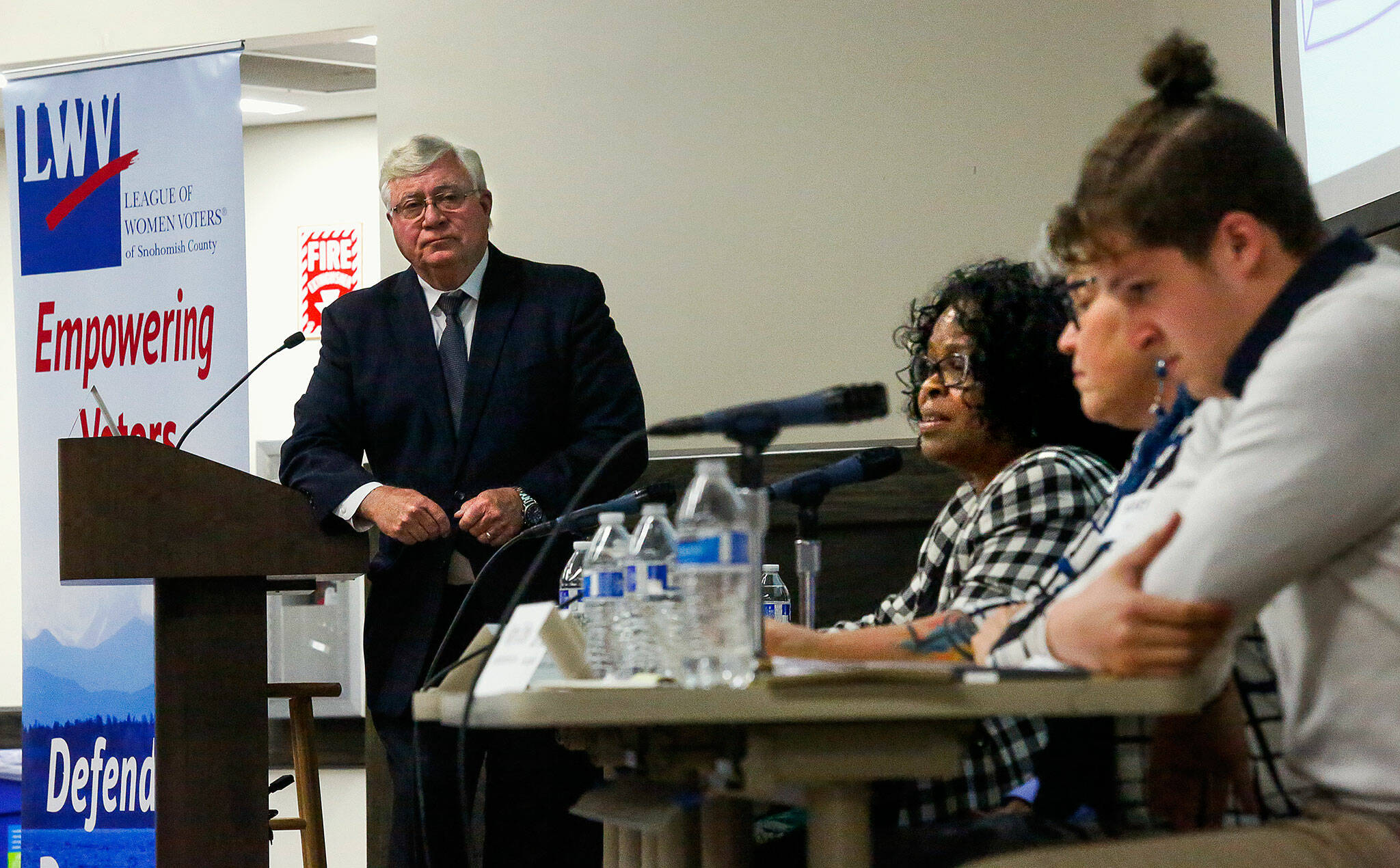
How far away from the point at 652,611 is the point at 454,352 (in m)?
1.43

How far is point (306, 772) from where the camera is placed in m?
3.51

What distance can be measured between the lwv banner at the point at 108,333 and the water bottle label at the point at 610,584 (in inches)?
101

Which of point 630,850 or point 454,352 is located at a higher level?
point 454,352

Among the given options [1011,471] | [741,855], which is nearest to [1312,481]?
[741,855]

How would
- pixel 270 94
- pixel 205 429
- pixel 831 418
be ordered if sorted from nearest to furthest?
pixel 831 418 → pixel 205 429 → pixel 270 94

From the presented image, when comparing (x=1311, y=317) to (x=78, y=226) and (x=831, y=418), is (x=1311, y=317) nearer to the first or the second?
(x=831, y=418)

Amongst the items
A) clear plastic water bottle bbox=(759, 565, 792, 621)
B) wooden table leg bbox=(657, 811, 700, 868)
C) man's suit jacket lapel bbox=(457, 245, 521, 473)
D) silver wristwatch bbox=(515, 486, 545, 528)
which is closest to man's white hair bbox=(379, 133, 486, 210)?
man's suit jacket lapel bbox=(457, 245, 521, 473)

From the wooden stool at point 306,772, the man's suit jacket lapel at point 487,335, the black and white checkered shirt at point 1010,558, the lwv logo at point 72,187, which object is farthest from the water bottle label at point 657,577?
the lwv logo at point 72,187

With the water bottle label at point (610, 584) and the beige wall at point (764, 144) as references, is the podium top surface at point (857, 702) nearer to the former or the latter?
the water bottle label at point (610, 584)

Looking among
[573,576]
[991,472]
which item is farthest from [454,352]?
[991,472]

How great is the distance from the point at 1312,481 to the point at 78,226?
3830mm

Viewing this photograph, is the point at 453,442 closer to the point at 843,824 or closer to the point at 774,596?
the point at 774,596

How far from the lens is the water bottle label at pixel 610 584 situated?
143 cm

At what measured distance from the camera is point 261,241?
237 inches
